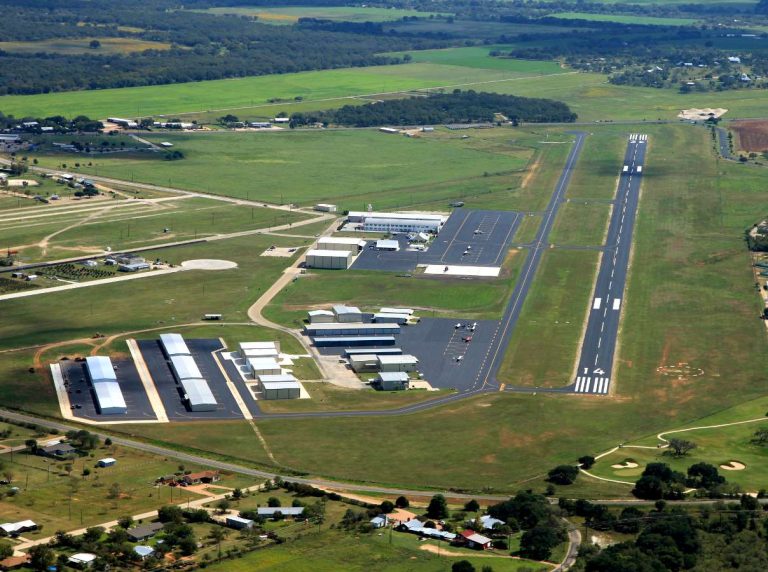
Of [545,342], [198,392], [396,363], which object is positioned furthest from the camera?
[545,342]

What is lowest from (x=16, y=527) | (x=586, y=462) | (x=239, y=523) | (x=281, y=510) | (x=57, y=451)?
(x=586, y=462)

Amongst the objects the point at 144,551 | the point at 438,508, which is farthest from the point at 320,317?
the point at 144,551

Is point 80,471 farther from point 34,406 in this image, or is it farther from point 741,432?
point 741,432

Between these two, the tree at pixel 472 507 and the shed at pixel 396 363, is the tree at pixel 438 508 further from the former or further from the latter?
the shed at pixel 396 363

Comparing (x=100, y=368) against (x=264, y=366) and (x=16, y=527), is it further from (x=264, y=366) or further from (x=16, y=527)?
(x=16, y=527)

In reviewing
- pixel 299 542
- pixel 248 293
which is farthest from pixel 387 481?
pixel 248 293

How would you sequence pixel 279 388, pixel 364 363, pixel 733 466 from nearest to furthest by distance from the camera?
pixel 733 466 < pixel 279 388 < pixel 364 363
